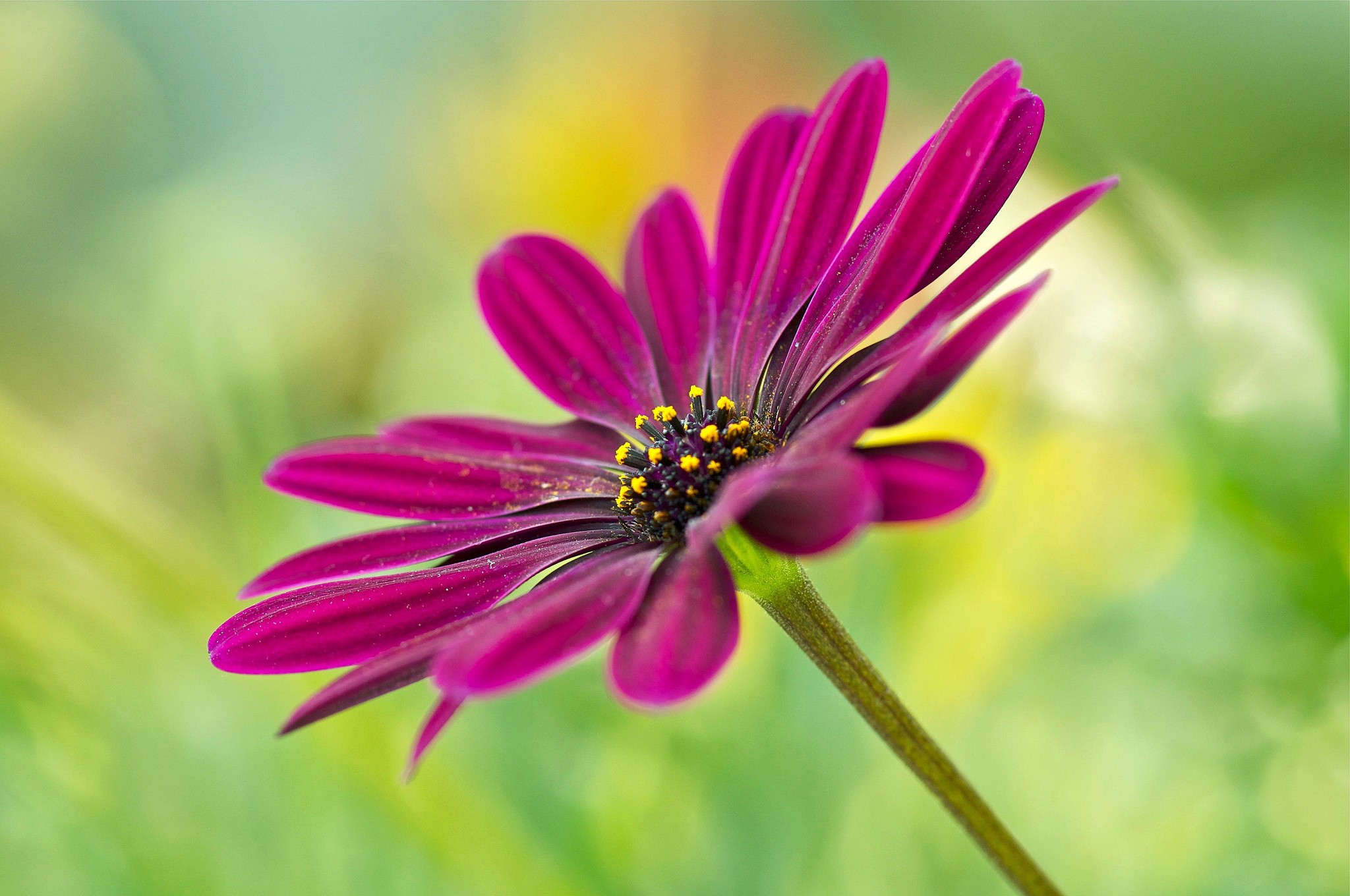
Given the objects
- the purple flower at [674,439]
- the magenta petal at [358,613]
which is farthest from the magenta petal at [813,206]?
the magenta petal at [358,613]

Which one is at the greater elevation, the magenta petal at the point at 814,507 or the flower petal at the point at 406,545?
the flower petal at the point at 406,545

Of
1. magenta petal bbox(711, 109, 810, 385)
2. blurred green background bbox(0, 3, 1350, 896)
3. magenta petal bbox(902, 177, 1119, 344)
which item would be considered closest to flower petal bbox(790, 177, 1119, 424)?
magenta petal bbox(902, 177, 1119, 344)

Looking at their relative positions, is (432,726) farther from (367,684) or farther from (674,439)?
(674,439)

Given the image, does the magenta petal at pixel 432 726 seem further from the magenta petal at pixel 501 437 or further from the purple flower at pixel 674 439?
the magenta petal at pixel 501 437

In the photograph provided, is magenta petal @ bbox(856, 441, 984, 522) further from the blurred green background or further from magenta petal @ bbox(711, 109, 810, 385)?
the blurred green background

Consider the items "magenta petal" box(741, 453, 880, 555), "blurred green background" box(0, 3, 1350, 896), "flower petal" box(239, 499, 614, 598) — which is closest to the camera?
"magenta petal" box(741, 453, 880, 555)

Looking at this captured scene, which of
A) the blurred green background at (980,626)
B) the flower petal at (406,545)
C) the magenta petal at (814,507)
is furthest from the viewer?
the blurred green background at (980,626)

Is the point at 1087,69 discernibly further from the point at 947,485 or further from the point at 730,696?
the point at 947,485
